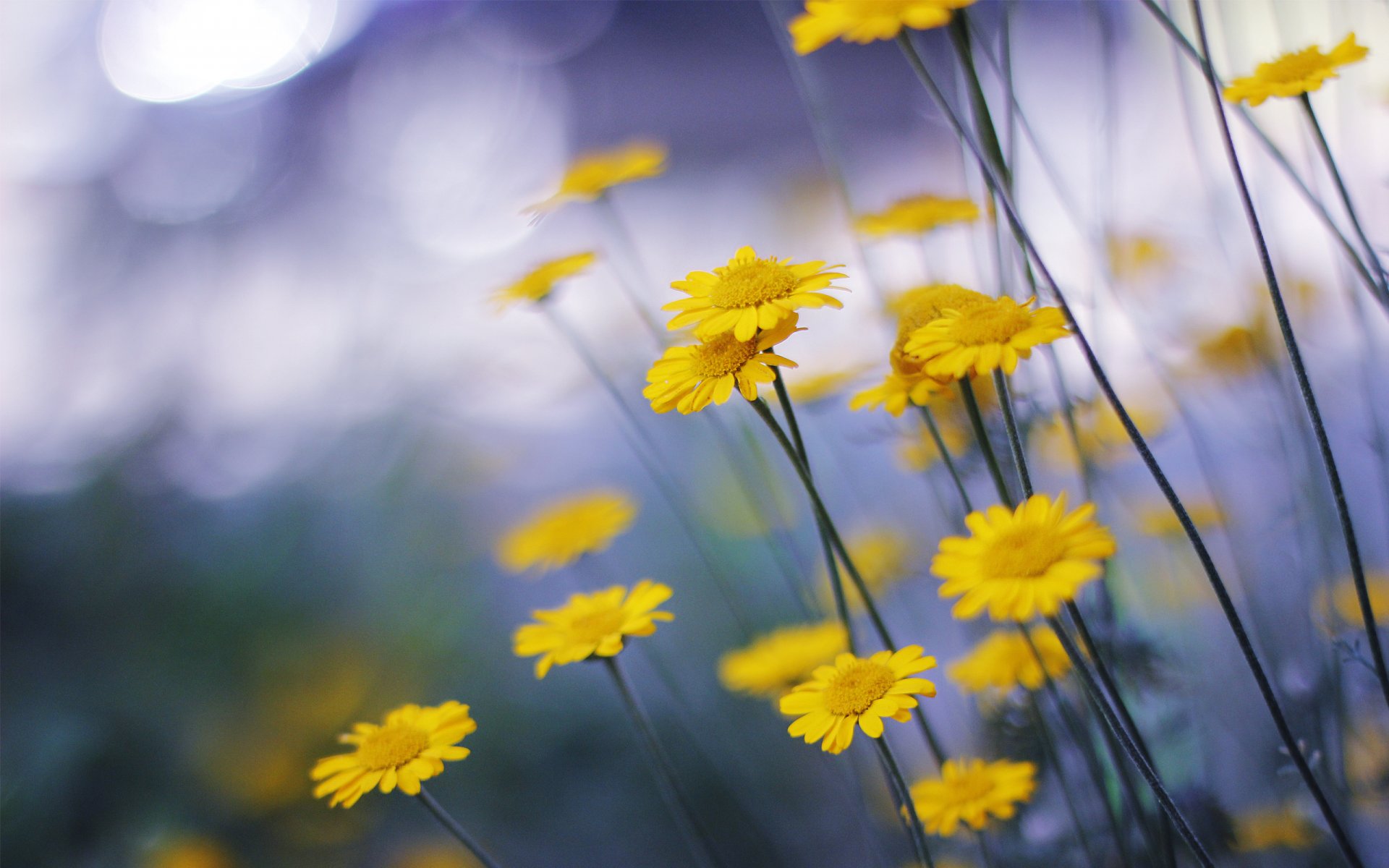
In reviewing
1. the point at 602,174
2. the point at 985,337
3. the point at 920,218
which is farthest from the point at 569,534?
the point at 985,337

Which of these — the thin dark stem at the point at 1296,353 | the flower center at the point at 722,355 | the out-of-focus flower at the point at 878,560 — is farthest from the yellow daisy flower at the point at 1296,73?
the out-of-focus flower at the point at 878,560

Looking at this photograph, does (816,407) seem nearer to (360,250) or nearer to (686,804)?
(686,804)

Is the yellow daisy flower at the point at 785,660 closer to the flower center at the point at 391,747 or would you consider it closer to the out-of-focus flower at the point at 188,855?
the flower center at the point at 391,747

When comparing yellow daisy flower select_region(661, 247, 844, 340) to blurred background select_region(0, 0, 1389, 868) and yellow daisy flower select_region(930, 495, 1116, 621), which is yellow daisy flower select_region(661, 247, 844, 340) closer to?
yellow daisy flower select_region(930, 495, 1116, 621)

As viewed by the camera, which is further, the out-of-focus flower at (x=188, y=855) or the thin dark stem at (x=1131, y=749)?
the out-of-focus flower at (x=188, y=855)

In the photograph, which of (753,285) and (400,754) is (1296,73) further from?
(400,754)
